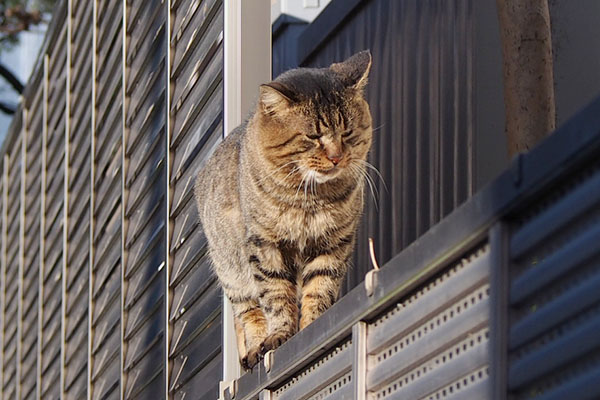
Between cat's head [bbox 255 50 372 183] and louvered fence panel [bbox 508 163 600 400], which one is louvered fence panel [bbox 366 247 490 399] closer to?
louvered fence panel [bbox 508 163 600 400]

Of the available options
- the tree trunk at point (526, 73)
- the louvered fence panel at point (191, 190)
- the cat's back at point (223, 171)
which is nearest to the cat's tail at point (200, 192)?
the cat's back at point (223, 171)

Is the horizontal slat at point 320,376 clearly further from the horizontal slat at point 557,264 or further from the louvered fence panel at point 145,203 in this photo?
the louvered fence panel at point 145,203

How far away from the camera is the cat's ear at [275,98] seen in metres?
3.85

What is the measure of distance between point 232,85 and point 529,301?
264 centimetres

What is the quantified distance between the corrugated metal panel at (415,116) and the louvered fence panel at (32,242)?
3848 millimetres

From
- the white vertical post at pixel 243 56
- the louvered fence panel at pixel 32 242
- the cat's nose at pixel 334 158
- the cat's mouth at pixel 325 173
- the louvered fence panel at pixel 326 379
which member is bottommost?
the louvered fence panel at pixel 326 379

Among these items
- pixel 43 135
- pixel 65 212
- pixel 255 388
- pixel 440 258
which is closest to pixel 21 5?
pixel 43 135

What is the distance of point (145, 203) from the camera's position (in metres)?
5.69

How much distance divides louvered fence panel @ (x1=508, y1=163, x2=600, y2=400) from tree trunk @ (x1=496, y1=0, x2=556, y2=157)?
2.07 metres

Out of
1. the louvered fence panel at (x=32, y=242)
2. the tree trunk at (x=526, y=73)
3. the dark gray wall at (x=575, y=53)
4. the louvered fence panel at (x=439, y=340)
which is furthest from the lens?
the louvered fence panel at (x=32, y=242)

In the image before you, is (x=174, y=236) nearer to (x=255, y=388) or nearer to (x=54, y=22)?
(x=255, y=388)

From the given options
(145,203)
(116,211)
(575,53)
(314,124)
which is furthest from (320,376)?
(116,211)

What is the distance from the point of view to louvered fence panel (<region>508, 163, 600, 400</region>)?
1729 millimetres

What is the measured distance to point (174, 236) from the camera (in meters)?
5.09
